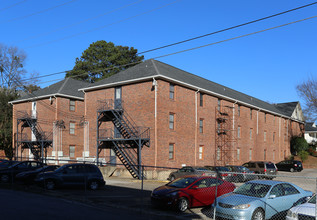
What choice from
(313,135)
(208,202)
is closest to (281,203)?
(208,202)

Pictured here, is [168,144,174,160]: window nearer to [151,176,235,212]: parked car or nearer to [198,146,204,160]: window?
[198,146,204,160]: window

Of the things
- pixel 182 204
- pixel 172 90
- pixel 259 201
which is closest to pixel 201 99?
pixel 172 90

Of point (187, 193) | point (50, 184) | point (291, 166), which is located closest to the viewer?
point (187, 193)

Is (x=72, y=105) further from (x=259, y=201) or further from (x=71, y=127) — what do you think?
(x=259, y=201)

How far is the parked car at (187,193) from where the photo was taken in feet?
43.8

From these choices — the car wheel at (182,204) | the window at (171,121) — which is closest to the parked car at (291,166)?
the window at (171,121)

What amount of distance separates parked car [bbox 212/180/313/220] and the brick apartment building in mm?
17223

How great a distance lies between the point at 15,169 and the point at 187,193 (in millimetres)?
14660

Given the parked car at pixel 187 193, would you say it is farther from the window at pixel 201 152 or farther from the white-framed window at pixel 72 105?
the white-framed window at pixel 72 105

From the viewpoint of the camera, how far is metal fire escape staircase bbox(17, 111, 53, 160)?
38000mm

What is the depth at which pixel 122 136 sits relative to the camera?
31844mm

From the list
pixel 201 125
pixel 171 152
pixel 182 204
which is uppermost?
pixel 201 125

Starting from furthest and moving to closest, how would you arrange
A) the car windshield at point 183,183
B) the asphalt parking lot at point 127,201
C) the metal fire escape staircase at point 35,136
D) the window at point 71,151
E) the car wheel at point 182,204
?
the window at point 71,151
the metal fire escape staircase at point 35,136
the car windshield at point 183,183
the car wheel at point 182,204
the asphalt parking lot at point 127,201

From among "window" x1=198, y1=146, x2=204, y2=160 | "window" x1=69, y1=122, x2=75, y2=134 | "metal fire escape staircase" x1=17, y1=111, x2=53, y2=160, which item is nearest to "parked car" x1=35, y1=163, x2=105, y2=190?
"window" x1=198, y1=146, x2=204, y2=160
